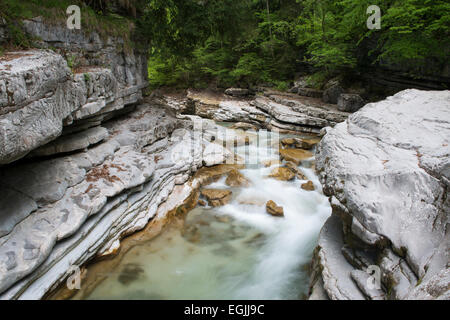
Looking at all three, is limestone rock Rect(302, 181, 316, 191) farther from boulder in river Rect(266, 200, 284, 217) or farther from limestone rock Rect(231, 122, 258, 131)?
limestone rock Rect(231, 122, 258, 131)

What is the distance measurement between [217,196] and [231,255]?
1.90 m

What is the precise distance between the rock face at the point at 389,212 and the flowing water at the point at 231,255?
49.1 inches

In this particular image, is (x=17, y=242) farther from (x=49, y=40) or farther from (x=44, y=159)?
(x=49, y=40)

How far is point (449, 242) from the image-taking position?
2594 millimetres

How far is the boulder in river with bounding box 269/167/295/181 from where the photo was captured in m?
7.83

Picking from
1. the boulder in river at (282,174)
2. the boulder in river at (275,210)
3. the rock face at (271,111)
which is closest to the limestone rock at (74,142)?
the boulder in river at (275,210)

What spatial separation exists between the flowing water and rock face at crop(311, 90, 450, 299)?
1.25 meters

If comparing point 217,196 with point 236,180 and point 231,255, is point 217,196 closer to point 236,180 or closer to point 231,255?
point 236,180

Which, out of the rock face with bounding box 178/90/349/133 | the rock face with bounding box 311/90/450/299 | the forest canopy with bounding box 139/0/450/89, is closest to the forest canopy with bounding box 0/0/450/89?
the forest canopy with bounding box 139/0/450/89

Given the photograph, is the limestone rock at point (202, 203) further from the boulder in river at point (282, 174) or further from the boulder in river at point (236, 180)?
the boulder in river at point (282, 174)

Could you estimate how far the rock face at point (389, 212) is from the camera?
2.68 m

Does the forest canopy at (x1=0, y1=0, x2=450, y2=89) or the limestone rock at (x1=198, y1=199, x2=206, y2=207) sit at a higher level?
the forest canopy at (x1=0, y1=0, x2=450, y2=89)

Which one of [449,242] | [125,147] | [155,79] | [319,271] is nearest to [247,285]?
[319,271]

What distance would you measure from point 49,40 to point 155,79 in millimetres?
A: 13954
